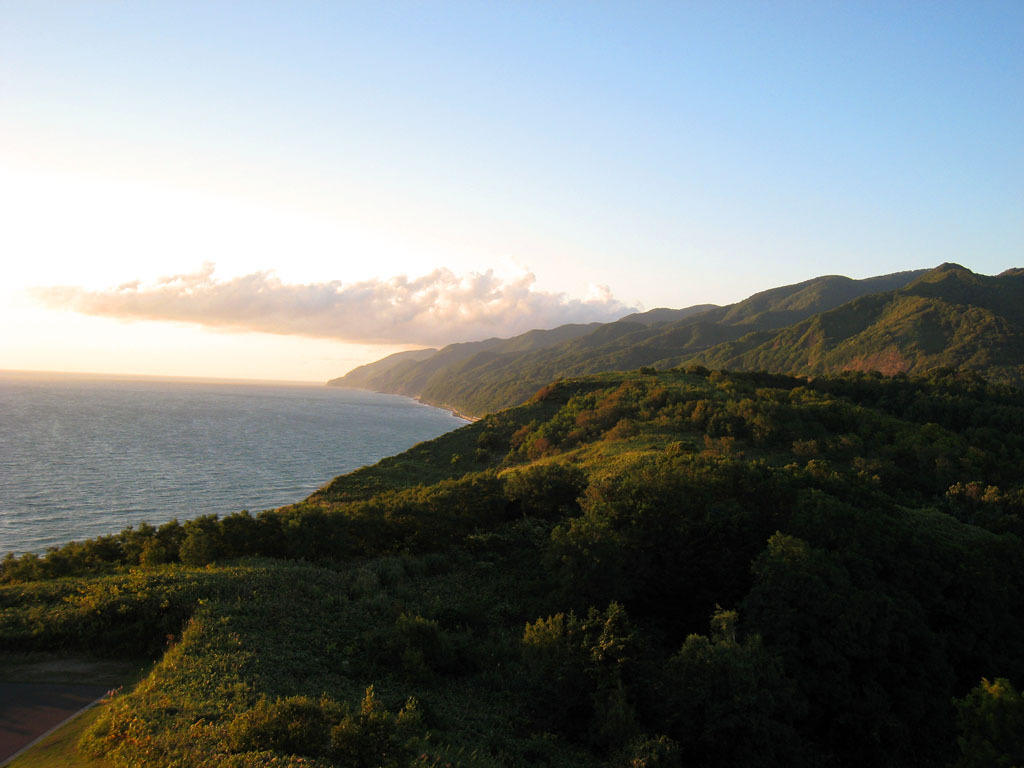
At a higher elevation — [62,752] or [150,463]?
[62,752]

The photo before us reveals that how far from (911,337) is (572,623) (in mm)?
137105

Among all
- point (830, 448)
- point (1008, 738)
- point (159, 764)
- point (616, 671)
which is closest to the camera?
point (159, 764)

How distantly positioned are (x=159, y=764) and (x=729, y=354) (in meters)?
180

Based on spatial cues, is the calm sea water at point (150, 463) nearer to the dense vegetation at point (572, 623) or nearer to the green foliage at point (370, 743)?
the dense vegetation at point (572, 623)

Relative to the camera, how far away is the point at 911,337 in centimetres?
12688

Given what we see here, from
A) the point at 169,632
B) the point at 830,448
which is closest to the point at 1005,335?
the point at 830,448

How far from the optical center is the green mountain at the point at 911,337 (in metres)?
114

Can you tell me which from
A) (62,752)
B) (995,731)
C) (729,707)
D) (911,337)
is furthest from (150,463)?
(911,337)

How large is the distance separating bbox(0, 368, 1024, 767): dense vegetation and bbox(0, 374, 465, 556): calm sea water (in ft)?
108

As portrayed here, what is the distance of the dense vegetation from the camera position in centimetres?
1500

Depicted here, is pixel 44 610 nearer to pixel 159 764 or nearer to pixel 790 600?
pixel 159 764

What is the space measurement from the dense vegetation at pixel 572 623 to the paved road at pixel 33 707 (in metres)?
1.95

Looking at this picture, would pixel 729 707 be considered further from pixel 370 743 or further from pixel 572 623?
pixel 370 743

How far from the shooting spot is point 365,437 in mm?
132750
